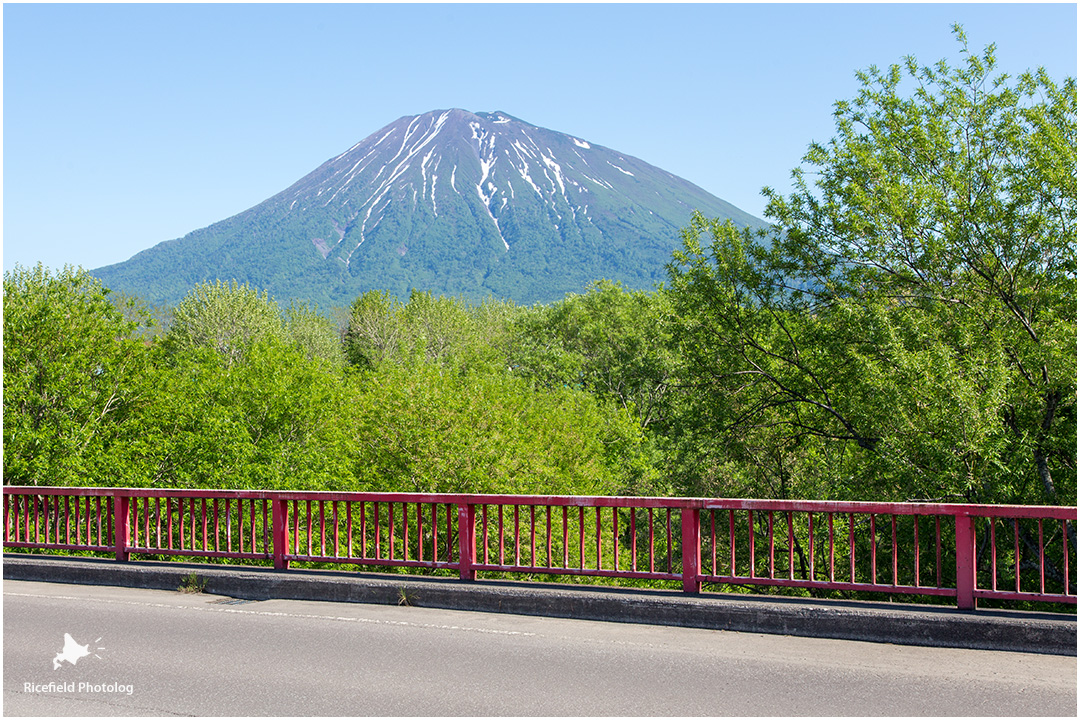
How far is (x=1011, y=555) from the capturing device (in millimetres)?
17375

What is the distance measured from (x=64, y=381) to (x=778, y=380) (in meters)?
17.4

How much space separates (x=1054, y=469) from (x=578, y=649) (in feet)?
42.6

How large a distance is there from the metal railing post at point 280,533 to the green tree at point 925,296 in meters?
9.69

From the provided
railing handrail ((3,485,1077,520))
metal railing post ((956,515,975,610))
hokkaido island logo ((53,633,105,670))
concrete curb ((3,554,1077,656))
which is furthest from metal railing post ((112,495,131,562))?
metal railing post ((956,515,975,610))

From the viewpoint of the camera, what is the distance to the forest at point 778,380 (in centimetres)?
1557

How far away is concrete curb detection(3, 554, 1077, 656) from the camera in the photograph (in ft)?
22.2

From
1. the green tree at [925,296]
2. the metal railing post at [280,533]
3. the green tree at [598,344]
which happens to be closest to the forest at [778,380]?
the green tree at [925,296]

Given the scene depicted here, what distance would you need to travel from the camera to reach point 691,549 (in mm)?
8039

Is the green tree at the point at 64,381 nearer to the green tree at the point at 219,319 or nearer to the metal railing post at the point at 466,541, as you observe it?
the metal railing post at the point at 466,541

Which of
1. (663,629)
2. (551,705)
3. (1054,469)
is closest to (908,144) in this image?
(1054,469)

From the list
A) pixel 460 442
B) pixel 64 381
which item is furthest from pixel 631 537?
pixel 64 381

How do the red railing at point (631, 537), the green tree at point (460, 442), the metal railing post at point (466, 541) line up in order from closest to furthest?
1. the red railing at point (631, 537)
2. the metal railing post at point (466, 541)
3. the green tree at point (460, 442)

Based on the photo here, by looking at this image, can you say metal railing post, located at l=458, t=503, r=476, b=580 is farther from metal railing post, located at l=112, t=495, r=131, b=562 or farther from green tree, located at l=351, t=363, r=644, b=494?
green tree, located at l=351, t=363, r=644, b=494

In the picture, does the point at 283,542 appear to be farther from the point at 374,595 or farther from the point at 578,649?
the point at 578,649
